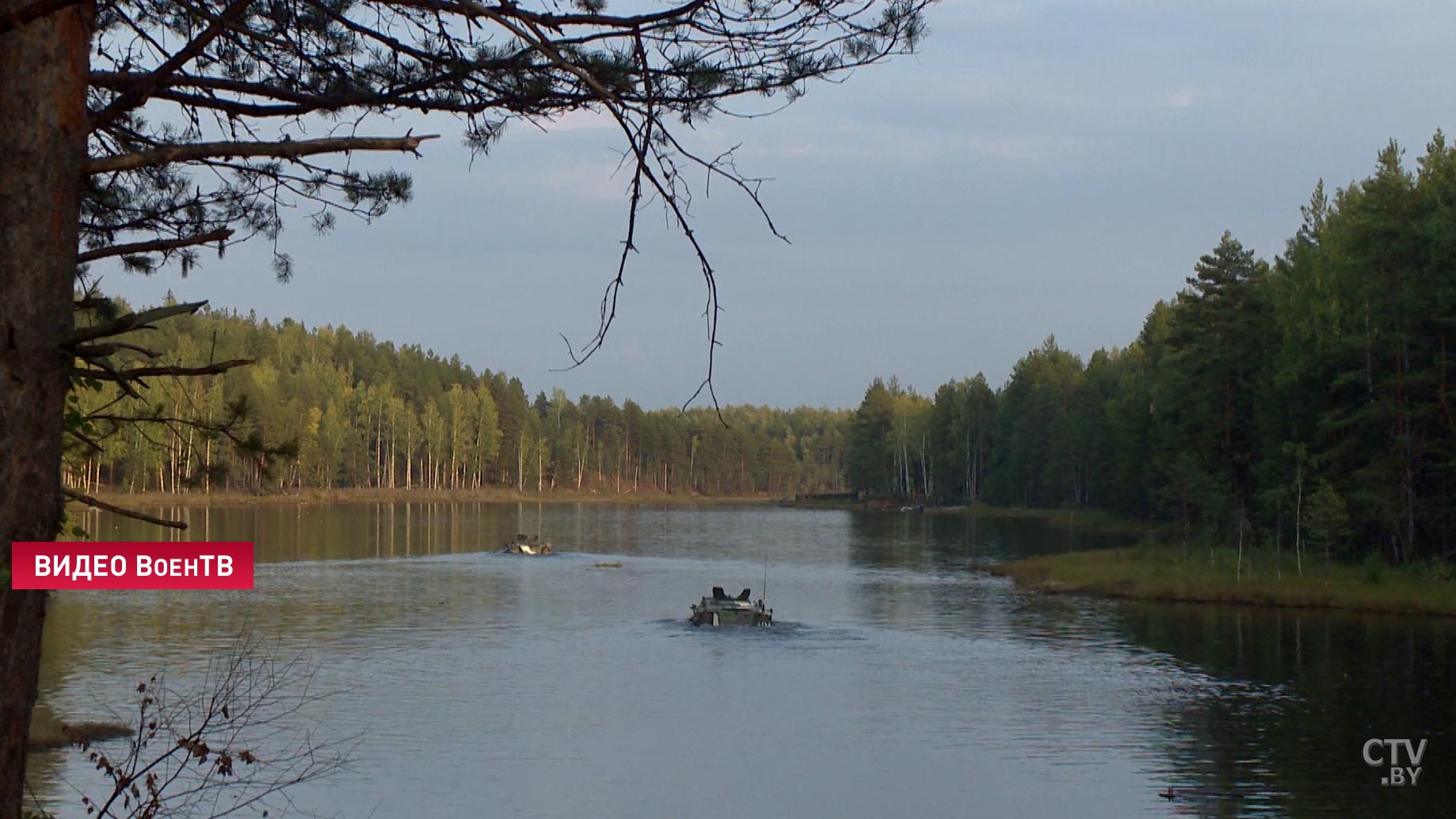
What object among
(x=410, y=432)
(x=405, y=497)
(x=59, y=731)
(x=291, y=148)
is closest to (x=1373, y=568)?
(x=59, y=731)

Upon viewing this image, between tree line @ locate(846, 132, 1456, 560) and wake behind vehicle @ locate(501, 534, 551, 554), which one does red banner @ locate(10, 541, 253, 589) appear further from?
wake behind vehicle @ locate(501, 534, 551, 554)

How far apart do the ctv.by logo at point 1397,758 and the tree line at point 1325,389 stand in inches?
860

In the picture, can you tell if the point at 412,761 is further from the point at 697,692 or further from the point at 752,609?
the point at 752,609

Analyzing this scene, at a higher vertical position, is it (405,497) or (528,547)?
(405,497)

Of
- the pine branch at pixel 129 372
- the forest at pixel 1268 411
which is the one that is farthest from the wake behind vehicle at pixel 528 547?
the pine branch at pixel 129 372

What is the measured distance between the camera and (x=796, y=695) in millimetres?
33469

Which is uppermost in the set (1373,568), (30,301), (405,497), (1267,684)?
(30,301)

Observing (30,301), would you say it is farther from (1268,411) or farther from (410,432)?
(410,432)

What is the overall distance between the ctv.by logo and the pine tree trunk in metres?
24.8

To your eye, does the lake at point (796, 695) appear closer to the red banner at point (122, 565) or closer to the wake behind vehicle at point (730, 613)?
the wake behind vehicle at point (730, 613)

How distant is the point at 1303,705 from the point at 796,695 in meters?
11.6

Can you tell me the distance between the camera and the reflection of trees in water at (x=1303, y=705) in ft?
79.3

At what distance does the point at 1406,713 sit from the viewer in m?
30.2

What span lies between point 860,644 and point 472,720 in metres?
15.0
